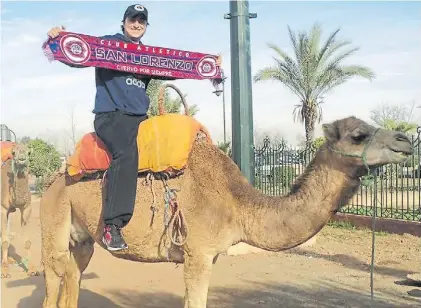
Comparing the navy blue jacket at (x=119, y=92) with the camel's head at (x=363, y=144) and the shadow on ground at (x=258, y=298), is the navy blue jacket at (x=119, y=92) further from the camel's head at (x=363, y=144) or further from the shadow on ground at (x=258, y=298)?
the shadow on ground at (x=258, y=298)

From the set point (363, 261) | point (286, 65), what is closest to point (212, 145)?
point (363, 261)

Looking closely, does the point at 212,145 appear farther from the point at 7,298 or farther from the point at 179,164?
the point at 7,298

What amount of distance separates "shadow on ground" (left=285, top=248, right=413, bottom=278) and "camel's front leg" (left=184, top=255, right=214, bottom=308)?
17.4ft

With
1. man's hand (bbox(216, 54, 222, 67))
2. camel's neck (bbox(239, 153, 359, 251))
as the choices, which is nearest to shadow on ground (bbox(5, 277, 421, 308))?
camel's neck (bbox(239, 153, 359, 251))

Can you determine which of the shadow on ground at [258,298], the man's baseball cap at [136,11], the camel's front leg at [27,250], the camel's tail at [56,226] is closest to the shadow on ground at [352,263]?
the shadow on ground at [258,298]

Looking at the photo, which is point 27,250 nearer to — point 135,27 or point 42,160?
point 135,27

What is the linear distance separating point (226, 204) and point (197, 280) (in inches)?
25.8

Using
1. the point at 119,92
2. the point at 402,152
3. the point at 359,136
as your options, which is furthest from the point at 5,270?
the point at 402,152

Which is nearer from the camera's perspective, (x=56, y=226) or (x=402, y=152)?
(x=402, y=152)

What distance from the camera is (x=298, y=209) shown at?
14.0ft

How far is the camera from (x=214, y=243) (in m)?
4.43

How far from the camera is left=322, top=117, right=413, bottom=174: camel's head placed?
388 cm

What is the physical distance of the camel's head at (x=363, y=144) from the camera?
153 inches

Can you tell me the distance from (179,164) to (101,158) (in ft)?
2.45
